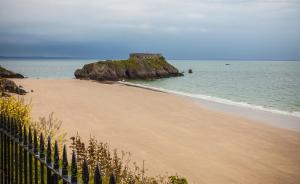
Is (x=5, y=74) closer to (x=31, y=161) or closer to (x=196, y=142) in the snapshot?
(x=196, y=142)

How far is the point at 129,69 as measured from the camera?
94.2m

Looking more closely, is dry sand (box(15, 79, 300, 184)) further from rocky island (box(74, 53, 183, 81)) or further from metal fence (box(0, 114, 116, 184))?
rocky island (box(74, 53, 183, 81))

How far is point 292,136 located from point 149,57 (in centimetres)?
9229

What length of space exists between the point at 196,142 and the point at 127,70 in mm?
76701

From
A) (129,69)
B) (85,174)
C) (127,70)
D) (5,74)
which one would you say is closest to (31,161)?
(85,174)

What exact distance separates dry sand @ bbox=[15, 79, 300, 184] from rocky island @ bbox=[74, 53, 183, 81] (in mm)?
56326

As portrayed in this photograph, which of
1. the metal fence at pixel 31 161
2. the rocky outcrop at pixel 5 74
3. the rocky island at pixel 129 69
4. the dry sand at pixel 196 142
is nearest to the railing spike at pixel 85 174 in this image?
the metal fence at pixel 31 161

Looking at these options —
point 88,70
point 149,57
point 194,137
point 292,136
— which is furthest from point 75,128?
point 149,57

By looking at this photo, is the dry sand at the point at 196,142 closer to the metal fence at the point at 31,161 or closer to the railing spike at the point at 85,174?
the metal fence at the point at 31,161

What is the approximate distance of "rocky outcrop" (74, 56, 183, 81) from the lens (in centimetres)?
8469

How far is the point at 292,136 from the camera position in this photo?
2158 cm

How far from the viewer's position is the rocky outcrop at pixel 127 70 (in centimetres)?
8469

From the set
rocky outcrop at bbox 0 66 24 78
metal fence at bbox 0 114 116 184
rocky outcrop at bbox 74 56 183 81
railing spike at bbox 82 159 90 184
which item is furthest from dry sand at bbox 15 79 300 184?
rocky outcrop at bbox 74 56 183 81

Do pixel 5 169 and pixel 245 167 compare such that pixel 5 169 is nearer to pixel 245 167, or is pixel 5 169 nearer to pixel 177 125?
pixel 245 167
